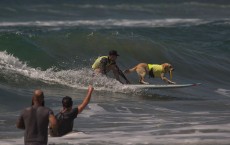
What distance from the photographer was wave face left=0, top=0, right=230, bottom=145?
13.4 meters

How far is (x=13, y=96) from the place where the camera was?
17.4m

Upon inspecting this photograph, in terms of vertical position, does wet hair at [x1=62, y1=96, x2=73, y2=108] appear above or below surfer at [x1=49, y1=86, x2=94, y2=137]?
above

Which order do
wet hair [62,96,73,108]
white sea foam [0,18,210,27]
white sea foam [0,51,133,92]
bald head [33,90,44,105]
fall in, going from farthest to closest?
white sea foam [0,18,210,27]
white sea foam [0,51,133,92]
wet hair [62,96,73,108]
bald head [33,90,44,105]

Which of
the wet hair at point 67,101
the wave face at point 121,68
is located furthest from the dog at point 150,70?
the wet hair at point 67,101

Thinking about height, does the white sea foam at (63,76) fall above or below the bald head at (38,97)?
above

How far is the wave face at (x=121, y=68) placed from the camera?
1335cm

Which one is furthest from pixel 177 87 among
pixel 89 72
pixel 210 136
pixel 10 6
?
pixel 10 6

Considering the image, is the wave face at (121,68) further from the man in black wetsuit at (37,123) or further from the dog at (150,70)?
the man in black wetsuit at (37,123)

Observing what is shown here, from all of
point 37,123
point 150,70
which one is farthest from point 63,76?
point 37,123

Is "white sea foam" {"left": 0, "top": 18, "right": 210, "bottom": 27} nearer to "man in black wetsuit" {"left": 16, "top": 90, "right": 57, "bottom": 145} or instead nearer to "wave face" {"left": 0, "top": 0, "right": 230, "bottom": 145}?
"wave face" {"left": 0, "top": 0, "right": 230, "bottom": 145}

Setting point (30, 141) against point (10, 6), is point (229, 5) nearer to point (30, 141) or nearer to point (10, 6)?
point (10, 6)

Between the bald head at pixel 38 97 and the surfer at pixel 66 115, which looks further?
the surfer at pixel 66 115

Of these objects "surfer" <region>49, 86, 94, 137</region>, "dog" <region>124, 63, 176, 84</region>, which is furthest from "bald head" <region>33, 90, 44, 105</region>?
"dog" <region>124, 63, 176, 84</region>

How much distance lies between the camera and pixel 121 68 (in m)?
24.2
